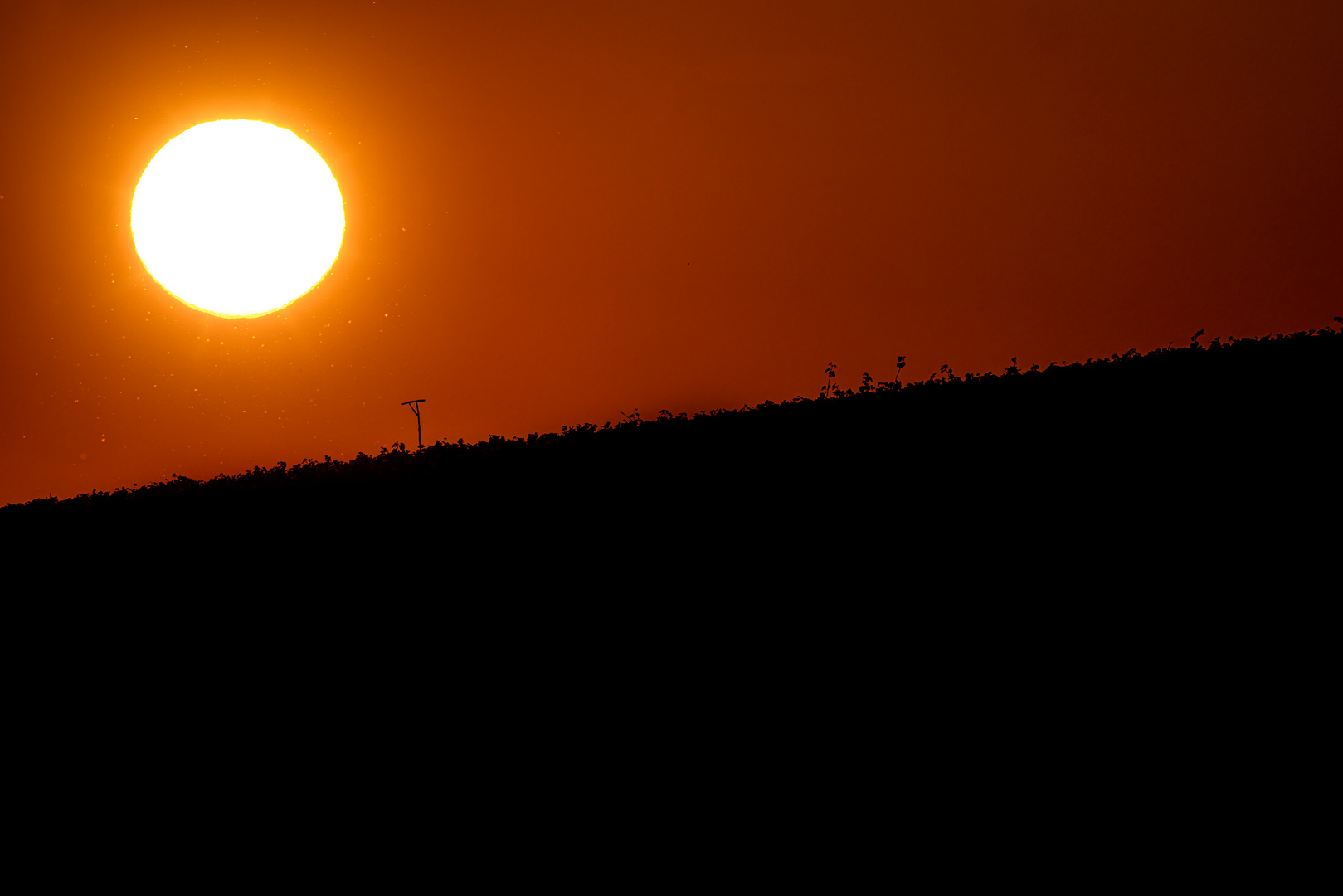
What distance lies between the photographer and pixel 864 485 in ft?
25.7

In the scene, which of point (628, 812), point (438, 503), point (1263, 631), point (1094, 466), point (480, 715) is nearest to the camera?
point (628, 812)

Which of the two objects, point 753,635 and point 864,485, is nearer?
point 753,635

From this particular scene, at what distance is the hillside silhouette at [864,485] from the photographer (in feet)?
23.5

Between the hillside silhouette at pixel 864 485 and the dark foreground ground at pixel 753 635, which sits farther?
the hillside silhouette at pixel 864 485

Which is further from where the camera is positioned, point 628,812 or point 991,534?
point 991,534

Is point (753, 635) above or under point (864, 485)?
under

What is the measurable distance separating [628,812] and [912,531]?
3.78 m

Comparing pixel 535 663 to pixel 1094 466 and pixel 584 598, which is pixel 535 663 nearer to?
pixel 584 598

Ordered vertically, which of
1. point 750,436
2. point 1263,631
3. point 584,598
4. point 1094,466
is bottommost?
point 1263,631

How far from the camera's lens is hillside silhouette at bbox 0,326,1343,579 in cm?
716

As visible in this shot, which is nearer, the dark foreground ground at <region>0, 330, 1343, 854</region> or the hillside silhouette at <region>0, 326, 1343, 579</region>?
the dark foreground ground at <region>0, 330, 1343, 854</region>

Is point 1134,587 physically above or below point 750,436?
below

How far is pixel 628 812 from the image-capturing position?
546cm

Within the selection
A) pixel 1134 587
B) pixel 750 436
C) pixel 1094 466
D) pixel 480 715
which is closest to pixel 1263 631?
pixel 1134 587
